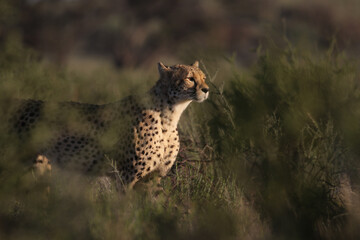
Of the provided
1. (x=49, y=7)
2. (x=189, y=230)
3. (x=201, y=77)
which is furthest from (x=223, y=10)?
(x=189, y=230)

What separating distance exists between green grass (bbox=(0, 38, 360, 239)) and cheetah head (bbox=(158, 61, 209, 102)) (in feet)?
0.79

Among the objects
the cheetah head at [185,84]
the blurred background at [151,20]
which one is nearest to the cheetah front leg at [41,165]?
the cheetah head at [185,84]

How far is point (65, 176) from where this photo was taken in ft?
12.2

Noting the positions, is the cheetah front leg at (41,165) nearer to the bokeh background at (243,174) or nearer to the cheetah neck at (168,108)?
the bokeh background at (243,174)

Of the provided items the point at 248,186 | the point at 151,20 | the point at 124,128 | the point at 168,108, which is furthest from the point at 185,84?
the point at 151,20

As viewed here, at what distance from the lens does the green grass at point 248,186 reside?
2.60m

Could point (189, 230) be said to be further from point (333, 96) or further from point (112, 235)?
point (333, 96)

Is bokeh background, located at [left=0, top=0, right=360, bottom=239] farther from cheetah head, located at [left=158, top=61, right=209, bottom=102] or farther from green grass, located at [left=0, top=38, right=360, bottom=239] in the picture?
cheetah head, located at [left=158, top=61, right=209, bottom=102]

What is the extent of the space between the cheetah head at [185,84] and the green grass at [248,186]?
0.24m

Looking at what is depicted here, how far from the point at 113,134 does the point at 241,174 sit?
1.05 m

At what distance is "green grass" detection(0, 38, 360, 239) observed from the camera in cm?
260

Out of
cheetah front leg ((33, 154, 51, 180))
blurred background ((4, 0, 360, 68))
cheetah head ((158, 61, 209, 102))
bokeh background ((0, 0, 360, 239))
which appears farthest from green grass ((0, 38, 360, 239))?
blurred background ((4, 0, 360, 68))

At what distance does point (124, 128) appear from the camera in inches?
146

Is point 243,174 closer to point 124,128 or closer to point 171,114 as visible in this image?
point 171,114
